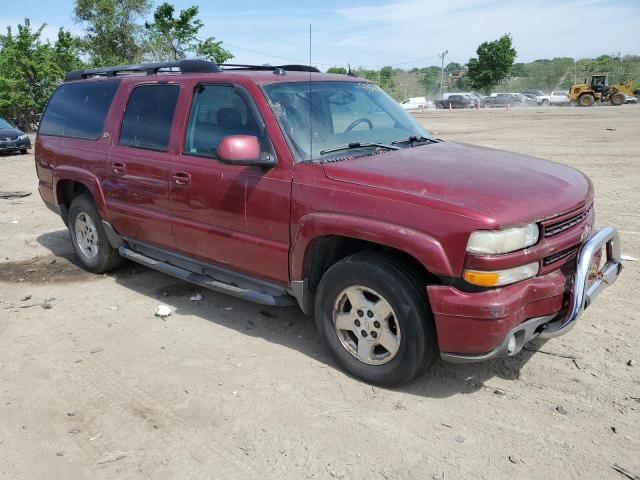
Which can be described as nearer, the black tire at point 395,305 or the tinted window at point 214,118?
the black tire at point 395,305

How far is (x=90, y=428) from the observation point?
319 centimetres

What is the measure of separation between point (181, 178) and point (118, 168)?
0.96m

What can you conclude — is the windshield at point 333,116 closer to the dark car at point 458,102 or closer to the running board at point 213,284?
the running board at point 213,284

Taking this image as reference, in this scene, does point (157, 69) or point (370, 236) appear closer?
point (370, 236)

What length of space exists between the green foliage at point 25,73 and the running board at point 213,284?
28.1 meters

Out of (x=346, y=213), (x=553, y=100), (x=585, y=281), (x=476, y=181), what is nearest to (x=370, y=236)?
(x=346, y=213)

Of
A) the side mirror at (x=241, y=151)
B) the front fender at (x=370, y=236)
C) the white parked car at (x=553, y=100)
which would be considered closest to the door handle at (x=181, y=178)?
the side mirror at (x=241, y=151)

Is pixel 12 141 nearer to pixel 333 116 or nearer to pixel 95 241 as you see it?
pixel 95 241

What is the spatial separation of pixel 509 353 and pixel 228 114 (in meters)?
2.50

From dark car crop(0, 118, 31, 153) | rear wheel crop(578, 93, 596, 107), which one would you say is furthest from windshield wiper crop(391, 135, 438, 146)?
rear wheel crop(578, 93, 596, 107)

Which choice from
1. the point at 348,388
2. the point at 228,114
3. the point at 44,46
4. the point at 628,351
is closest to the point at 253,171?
the point at 228,114

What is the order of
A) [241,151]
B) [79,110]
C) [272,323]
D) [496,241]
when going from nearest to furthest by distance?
[496,241], [241,151], [272,323], [79,110]

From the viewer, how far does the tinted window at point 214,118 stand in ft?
13.1

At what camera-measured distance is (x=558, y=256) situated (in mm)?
3209
